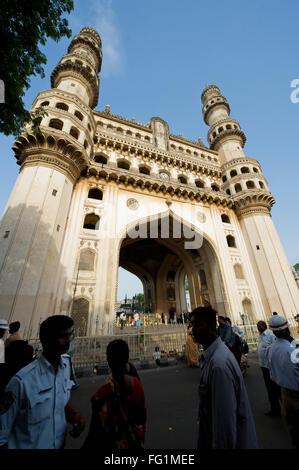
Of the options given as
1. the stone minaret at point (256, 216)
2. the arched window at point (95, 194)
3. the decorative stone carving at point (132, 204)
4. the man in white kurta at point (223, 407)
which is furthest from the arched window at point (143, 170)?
the man in white kurta at point (223, 407)

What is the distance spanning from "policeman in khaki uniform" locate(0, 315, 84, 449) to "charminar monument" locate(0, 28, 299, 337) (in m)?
7.45

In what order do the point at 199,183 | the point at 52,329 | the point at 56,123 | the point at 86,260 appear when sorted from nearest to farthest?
the point at 52,329 < the point at 86,260 < the point at 56,123 < the point at 199,183

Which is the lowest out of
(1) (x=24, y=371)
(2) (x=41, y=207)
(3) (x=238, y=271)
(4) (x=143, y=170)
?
(1) (x=24, y=371)

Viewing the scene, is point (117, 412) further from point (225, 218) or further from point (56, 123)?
point (225, 218)

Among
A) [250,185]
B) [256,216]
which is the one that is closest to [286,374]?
[256,216]

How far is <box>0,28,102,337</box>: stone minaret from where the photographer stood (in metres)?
8.43

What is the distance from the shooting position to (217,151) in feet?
75.8

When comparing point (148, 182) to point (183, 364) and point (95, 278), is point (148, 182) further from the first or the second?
point (183, 364)

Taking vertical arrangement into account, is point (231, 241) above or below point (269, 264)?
above

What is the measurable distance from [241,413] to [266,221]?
59.3 feet

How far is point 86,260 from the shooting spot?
11.7m

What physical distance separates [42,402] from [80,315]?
9.82m

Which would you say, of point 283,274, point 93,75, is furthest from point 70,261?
point 93,75

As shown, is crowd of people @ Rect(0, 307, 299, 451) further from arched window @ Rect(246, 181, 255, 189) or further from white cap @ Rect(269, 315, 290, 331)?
arched window @ Rect(246, 181, 255, 189)
